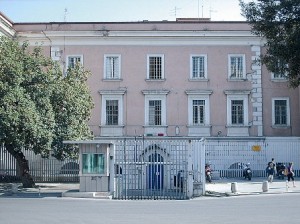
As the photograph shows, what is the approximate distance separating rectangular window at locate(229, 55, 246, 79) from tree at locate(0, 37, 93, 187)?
1257 cm

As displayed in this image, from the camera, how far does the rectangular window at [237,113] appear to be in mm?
39188

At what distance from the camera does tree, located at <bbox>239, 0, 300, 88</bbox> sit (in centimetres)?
2519

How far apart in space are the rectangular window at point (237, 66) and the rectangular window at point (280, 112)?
142 inches

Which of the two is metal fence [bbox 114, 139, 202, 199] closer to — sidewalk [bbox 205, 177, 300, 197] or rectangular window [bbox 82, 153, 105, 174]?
rectangular window [bbox 82, 153, 105, 174]

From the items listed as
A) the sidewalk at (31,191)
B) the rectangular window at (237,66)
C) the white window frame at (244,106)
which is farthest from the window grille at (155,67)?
the sidewalk at (31,191)

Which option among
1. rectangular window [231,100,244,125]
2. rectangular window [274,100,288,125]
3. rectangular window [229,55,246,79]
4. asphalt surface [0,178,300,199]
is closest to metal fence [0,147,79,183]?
asphalt surface [0,178,300,199]

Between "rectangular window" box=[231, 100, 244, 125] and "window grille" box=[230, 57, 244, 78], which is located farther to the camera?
"window grille" box=[230, 57, 244, 78]

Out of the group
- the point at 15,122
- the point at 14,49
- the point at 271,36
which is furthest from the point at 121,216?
the point at 14,49

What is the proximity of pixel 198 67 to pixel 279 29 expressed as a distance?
1394 centimetres

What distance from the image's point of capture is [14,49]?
2959 centimetres

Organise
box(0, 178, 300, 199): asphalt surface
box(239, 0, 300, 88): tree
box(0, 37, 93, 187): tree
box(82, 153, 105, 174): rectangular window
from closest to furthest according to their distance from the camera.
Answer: box(239, 0, 300, 88): tree
box(0, 178, 300, 199): asphalt surface
box(82, 153, 105, 174): rectangular window
box(0, 37, 93, 187): tree

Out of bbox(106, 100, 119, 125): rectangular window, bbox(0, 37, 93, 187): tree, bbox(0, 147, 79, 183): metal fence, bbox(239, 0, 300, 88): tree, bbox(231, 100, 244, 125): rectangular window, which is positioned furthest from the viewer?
bbox(231, 100, 244, 125): rectangular window

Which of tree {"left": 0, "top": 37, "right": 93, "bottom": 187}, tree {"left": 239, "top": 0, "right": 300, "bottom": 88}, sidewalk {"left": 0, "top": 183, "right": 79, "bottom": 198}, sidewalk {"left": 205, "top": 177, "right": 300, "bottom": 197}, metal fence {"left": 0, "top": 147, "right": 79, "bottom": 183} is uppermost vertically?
tree {"left": 239, "top": 0, "right": 300, "bottom": 88}

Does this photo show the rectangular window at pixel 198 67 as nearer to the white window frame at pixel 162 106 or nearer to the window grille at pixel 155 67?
the window grille at pixel 155 67
